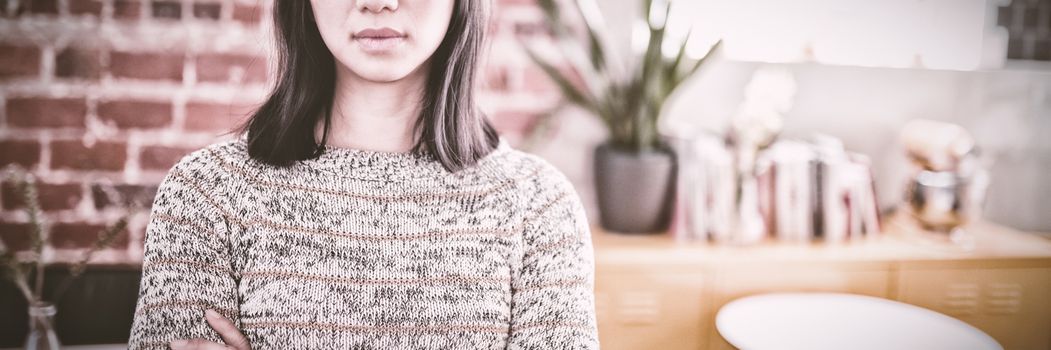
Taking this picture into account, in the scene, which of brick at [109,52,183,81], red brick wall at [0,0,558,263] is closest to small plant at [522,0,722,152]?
red brick wall at [0,0,558,263]

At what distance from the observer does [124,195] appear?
1662mm

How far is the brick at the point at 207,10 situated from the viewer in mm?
1630

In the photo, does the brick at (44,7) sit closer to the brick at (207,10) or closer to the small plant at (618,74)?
the brick at (207,10)

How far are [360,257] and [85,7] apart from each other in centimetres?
112

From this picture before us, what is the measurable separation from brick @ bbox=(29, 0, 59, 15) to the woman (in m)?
0.89

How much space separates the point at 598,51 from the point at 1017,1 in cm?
134

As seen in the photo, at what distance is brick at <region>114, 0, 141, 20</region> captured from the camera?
1580 mm

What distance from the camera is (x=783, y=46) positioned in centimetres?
203

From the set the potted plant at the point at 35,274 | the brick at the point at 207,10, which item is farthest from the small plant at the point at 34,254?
the brick at the point at 207,10

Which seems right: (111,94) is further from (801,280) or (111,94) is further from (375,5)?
(801,280)

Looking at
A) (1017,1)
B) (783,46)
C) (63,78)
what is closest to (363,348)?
(63,78)

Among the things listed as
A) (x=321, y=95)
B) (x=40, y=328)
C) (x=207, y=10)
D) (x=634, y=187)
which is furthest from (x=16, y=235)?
(x=634, y=187)

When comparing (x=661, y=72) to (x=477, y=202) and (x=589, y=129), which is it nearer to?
(x=589, y=129)

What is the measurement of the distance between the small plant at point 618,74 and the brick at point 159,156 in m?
0.91
